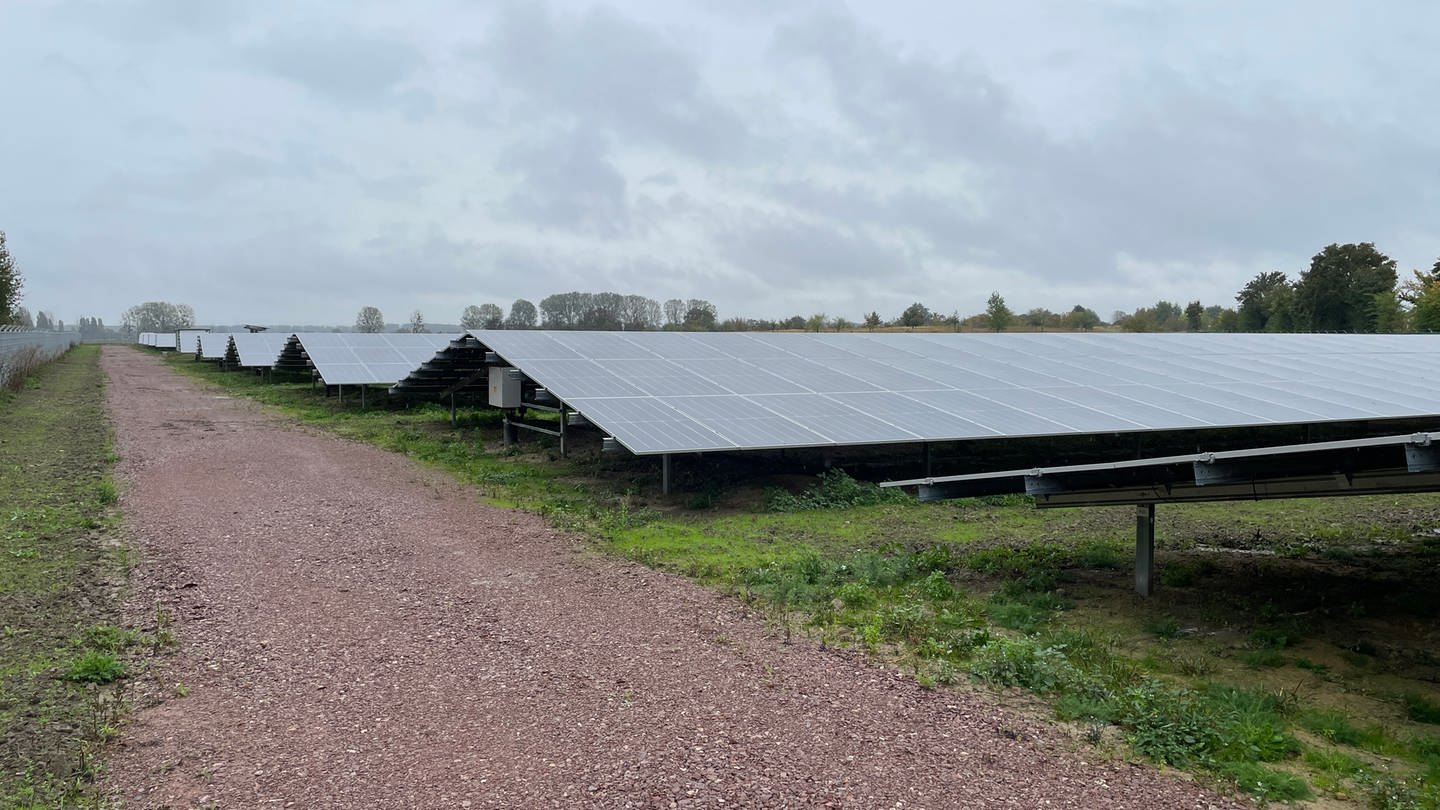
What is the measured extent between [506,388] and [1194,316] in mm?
88319

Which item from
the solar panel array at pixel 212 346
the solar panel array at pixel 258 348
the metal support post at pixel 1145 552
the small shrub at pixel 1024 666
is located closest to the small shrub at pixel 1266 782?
the small shrub at pixel 1024 666

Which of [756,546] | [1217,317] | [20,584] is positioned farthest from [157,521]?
[1217,317]

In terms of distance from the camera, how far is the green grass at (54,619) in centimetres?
549

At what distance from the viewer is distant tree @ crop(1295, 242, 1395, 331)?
68.1 meters

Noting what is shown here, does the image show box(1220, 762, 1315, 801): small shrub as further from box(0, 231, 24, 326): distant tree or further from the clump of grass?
box(0, 231, 24, 326): distant tree

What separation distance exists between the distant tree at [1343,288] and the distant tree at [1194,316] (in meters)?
20.1

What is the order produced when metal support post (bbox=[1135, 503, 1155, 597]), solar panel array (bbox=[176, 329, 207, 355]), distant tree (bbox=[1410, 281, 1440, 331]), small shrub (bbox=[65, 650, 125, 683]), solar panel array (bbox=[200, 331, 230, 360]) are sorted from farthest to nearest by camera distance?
solar panel array (bbox=[176, 329, 207, 355])
solar panel array (bbox=[200, 331, 230, 360])
distant tree (bbox=[1410, 281, 1440, 331])
metal support post (bbox=[1135, 503, 1155, 597])
small shrub (bbox=[65, 650, 125, 683])

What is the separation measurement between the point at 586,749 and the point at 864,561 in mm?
5482

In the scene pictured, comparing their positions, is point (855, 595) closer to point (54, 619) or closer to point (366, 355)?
point (54, 619)

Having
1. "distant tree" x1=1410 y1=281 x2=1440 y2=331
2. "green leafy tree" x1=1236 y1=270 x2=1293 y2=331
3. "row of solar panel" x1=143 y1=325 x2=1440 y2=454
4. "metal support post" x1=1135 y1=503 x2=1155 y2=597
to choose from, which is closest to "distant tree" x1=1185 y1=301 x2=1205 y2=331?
"green leafy tree" x1=1236 y1=270 x2=1293 y2=331

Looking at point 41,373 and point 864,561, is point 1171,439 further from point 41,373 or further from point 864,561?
point 41,373

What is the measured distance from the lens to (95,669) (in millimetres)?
6953

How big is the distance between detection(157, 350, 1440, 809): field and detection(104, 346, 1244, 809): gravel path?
0.60 meters

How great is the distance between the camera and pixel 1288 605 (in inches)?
371
